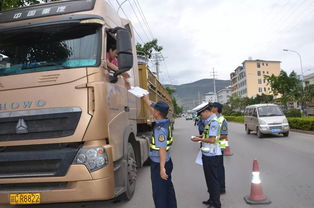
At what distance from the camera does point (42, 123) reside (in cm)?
384

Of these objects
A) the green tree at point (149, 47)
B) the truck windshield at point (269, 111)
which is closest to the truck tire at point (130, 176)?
the truck windshield at point (269, 111)

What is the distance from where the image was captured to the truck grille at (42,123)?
12.4ft

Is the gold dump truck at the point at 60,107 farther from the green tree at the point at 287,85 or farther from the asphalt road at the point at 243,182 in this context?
the green tree at the point at 287,85

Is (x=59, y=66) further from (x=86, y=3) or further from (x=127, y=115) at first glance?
(x=127, y=115)

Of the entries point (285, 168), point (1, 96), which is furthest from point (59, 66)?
point (285, 168)

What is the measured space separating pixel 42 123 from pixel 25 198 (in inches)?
37.8

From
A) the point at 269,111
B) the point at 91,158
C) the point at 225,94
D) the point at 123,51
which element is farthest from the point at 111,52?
the point at 225,94

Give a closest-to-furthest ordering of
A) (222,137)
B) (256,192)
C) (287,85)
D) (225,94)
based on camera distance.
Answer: (256,192) → (222,137) → (287,85) → (225,94)

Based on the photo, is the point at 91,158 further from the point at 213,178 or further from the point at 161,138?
the point at 213,178

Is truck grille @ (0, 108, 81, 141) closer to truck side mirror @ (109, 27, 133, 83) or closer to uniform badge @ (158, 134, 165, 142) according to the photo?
truck side mirror @ (109, 27, 133, 83)

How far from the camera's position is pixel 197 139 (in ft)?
14.6

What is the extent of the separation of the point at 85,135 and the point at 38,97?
0.81 m

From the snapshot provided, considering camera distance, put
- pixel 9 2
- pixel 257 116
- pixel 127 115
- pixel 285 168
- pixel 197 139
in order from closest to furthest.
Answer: pixel 197 139 < pixel 127 115 < pixel 9 2 < pixel 285 168 < pixel 257 116

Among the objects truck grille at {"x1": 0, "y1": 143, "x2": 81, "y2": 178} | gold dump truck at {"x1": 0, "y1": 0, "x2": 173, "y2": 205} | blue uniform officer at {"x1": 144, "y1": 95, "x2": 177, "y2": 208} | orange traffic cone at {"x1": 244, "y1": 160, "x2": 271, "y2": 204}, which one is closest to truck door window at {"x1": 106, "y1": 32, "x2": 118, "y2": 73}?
gold dump truck at {"x1": 0, "y1": 0, "x2": 173, "y2": 205}
